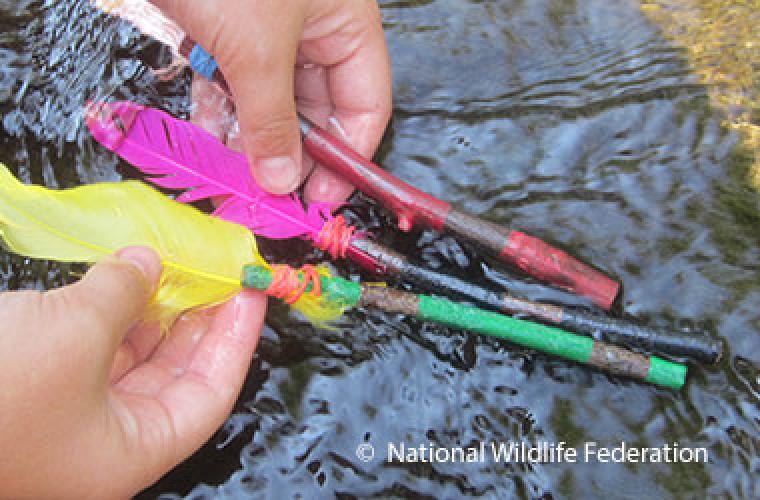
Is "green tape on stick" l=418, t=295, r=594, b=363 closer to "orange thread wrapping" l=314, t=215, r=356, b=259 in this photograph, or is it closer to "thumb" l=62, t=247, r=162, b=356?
"orange thread wrapping" l=314, t=215, r=356, b=259

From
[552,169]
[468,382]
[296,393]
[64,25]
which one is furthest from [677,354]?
[64,25]

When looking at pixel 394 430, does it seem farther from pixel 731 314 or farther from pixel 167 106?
pixel 167 106

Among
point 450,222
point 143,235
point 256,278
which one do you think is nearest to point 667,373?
point 450,222

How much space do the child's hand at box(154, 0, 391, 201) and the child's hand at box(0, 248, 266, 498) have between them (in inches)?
28.6

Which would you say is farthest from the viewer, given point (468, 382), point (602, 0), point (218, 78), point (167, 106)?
point (602, 0)

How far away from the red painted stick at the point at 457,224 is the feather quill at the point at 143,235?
568 mm

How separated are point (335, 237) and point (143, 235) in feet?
2.77

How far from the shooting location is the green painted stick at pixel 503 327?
262cm

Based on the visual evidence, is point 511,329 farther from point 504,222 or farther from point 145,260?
point 145,260

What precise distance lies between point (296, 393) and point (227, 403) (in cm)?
33

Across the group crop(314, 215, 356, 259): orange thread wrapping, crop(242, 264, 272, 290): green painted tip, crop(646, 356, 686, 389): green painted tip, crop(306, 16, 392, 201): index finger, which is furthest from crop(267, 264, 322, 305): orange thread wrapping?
crop(646, 356, 686, 389): green painted tip

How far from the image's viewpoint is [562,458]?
259cm

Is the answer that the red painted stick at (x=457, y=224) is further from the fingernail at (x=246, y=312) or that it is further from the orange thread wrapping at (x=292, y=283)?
the fingernail at (x=246, y=312)

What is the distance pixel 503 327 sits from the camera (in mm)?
2682
